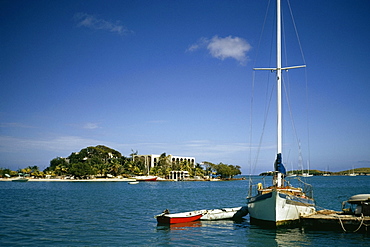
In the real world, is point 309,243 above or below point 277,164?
below

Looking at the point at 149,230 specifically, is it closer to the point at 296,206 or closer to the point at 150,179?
the point at 296,206

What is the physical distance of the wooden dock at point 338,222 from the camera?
71.2ft

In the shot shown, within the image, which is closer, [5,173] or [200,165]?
[5,173]

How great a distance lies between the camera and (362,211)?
22.5 metres

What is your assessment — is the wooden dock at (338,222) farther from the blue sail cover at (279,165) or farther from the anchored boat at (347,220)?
the blue sail cover at (279,165)

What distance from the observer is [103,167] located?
483 ft

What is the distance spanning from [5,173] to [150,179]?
86.0m

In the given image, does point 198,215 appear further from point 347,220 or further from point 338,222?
point 347,220

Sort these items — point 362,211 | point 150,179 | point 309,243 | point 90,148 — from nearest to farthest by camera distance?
point 309,243 < point 362,211 < point 150,179 < point 90,148

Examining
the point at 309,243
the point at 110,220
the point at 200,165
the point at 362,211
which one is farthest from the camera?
the point at 200,165

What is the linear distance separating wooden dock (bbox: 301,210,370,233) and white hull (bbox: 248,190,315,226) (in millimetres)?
851

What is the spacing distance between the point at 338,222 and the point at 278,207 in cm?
446

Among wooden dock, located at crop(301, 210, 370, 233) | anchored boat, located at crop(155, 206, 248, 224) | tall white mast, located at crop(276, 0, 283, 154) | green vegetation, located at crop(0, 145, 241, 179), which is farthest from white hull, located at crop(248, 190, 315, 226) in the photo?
green vegetation, located at crop(0, 145, 241, 179)

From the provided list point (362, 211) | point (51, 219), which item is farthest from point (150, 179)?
point (362, 211)
